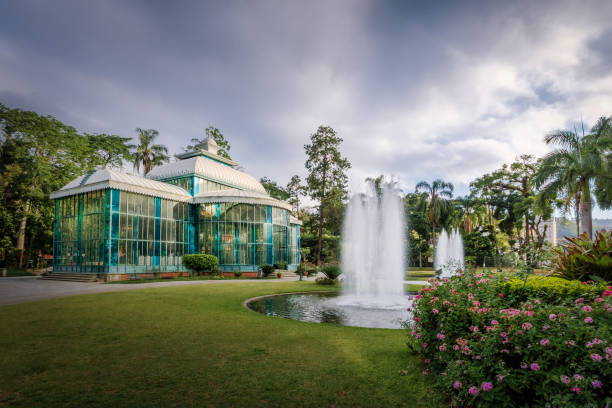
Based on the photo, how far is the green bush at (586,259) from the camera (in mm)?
5141

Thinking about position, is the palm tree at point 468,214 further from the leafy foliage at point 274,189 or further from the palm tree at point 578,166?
the leafy foliage at point 274,189

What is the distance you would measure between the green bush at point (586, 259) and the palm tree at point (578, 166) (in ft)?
56.2

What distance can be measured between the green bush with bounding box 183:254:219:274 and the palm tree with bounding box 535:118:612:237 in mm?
23616

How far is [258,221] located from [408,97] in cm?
1906

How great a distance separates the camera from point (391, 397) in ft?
12.1

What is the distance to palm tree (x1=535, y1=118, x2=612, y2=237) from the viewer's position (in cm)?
1859

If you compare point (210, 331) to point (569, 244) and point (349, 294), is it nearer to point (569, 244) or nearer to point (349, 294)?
point (569, 244)

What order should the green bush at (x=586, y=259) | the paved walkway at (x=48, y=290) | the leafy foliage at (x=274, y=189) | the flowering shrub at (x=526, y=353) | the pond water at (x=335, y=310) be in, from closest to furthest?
the flowering shrub at (x=526, y=353) < the green bush at (x=586, y=259) < the pond water at (x=335, y=310) < the paved walkway at (x=48, y=290) < the leafy foliage at (x=274, y=189)

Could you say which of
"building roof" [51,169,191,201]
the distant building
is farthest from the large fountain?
"building roof" [51,169,191,201]

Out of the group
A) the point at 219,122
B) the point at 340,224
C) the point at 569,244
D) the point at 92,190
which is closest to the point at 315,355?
the point at 569,244

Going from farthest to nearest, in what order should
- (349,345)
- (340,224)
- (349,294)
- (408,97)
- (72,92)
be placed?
(340,224) → (72,92) → (349,294) → (408,97) → (349,345)

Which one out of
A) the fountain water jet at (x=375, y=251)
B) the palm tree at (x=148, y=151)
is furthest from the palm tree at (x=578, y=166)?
the palm tree at (x=148, y=151)

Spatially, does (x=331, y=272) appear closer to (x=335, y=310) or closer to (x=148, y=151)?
(x=335, y=310)

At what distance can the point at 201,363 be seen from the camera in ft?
15.5
